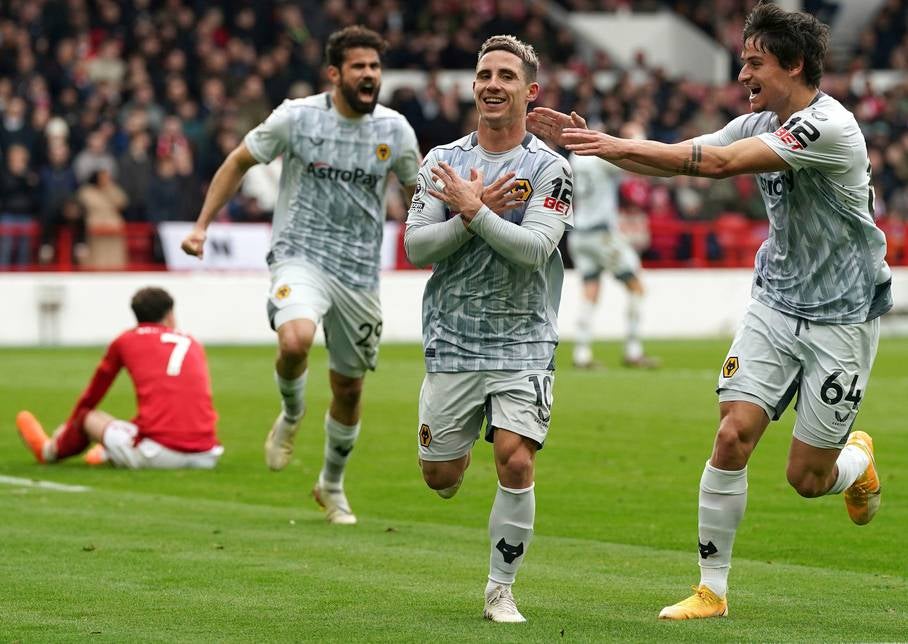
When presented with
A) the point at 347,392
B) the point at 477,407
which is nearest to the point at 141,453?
the point at 347,392

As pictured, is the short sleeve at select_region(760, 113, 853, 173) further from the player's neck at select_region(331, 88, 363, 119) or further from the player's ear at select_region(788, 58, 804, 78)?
the player's neck at select_region(331, 88, 363, 119)

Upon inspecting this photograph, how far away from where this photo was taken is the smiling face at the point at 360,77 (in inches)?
392

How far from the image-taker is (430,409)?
287 inches

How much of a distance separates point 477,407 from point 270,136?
11.1 feet

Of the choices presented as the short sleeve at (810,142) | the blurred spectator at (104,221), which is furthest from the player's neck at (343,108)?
the blurred spectator at (104,221)

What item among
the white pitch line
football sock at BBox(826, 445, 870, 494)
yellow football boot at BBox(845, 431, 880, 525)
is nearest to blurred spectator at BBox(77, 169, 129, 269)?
the white pitch line

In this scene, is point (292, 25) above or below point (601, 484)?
above

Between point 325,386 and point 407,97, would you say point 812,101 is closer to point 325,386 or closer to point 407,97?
point 325,386

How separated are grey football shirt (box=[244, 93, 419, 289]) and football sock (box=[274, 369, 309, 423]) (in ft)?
2.22

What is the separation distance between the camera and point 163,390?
12039 millimetres

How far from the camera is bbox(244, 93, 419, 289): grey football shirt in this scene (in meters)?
10.1

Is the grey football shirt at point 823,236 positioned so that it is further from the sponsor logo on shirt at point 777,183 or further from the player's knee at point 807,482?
the player's knee at point 807,482

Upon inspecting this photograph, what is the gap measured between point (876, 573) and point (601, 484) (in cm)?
340

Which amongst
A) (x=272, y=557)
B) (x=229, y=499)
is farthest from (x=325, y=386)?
(x=272, y=557)
